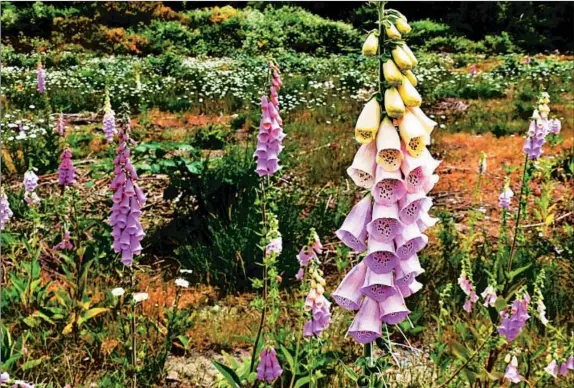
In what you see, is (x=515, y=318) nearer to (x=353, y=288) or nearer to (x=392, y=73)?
(x=353, y=288)

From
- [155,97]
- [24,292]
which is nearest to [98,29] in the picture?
[155,97]

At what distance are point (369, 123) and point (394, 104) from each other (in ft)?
0.24

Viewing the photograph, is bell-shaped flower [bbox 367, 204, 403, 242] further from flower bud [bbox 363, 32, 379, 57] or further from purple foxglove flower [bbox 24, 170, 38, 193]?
purple foxglove flower [bbox 24, 170, 38, 193]

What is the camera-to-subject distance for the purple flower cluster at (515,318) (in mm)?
2779

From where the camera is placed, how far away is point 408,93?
149 centimetres

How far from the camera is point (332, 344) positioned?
3434 millimetres

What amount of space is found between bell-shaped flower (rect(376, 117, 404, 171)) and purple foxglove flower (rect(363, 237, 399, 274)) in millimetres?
172

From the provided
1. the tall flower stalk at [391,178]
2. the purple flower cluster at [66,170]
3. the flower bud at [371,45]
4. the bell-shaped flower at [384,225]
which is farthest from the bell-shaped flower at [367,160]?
the purple flower cluster at [66,170]

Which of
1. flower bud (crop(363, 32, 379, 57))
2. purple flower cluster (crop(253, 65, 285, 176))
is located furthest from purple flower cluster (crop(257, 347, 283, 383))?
flower bud (crop(363, 32, 379, 57))

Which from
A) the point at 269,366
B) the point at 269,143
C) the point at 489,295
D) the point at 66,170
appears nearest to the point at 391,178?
the point at 269,366

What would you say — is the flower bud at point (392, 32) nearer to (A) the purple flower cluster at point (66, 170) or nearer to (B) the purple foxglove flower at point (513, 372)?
(B) the purple foxglove flower at point (513, 372)

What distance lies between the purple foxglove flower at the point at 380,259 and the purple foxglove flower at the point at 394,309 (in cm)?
9

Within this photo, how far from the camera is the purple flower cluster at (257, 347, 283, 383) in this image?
2664 mm

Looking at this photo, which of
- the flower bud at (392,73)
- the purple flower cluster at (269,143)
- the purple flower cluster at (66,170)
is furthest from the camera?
the purple flower cluster at (66,170)
